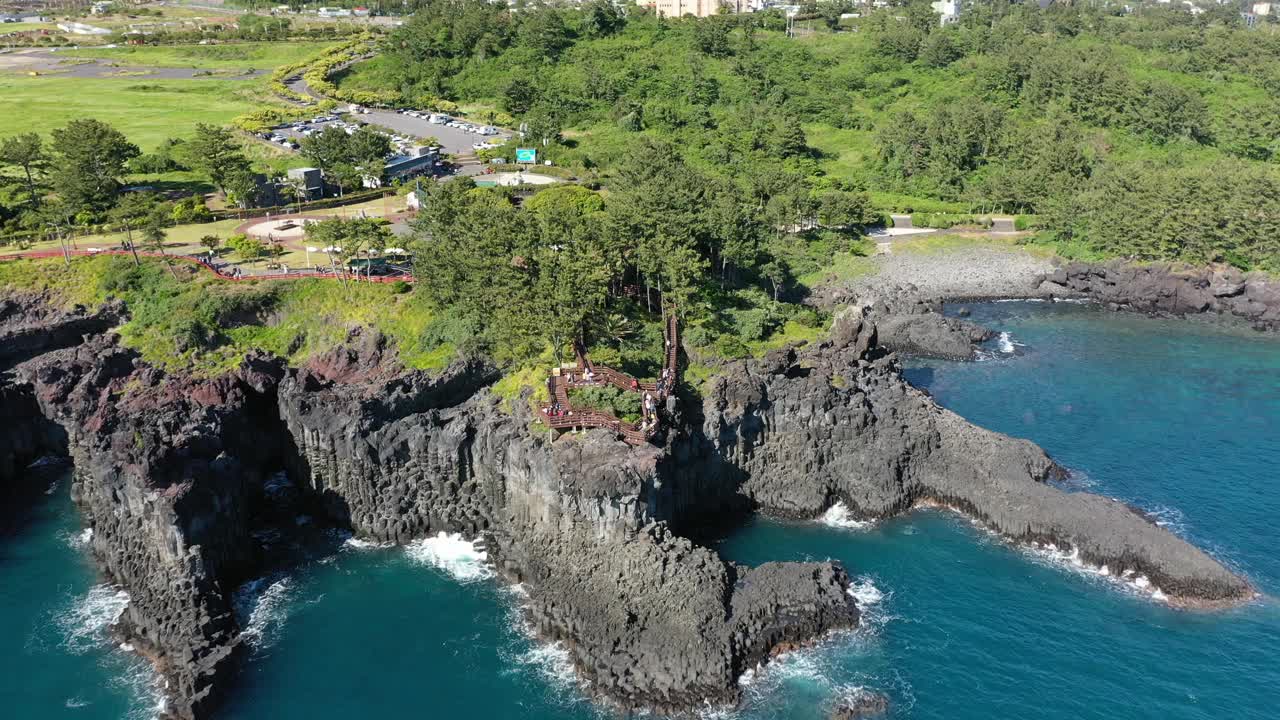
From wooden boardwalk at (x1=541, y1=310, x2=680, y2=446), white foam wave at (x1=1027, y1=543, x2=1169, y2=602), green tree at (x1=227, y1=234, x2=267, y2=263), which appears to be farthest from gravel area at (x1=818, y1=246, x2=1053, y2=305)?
green tree at (x1=227, y1=234, x2=267, y2=263)

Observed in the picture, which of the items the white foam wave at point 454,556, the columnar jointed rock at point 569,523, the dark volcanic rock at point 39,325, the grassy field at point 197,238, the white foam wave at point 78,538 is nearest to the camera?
the columnar jointed rock at point 569,523

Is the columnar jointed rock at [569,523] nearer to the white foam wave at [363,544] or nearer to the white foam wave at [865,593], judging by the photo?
the white foam wave at [363,544]

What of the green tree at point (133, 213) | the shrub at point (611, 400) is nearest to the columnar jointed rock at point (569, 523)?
the shrub at point (611, 400)

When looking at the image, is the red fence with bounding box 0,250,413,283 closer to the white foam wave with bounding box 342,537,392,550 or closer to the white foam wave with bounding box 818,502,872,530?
the white foam wave with bounding box 342,537,392,550

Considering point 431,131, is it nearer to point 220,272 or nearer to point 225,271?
point 225,271

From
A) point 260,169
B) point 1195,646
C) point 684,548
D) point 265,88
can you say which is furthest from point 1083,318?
point 265,88

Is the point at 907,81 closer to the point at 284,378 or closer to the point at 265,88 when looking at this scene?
the point at 265,88
